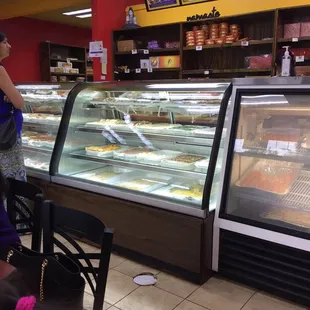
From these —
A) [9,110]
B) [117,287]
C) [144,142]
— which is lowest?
[117,287]

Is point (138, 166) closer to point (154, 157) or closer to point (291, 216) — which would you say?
point (154, 157)

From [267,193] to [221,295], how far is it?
2.71 ft

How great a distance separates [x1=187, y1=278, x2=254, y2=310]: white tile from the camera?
243 centimetres

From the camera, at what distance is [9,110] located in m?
3.22

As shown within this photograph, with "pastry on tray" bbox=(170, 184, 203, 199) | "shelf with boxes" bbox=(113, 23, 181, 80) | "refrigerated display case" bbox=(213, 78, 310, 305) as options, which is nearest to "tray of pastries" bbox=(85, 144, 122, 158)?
"pastry on tray" bbox=(170, 184, 203, 199)

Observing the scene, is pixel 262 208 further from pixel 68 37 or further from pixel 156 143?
pixel 68 37

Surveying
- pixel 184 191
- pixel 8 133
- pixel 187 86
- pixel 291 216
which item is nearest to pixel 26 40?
pixel 8 133

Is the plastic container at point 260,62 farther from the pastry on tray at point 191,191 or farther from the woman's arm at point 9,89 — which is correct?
the woman's arm at point 9,89

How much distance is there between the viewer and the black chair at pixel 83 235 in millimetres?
1498

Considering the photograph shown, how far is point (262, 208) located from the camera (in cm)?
269

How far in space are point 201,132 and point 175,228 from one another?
908 mm

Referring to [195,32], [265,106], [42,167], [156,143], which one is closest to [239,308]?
[265,106]

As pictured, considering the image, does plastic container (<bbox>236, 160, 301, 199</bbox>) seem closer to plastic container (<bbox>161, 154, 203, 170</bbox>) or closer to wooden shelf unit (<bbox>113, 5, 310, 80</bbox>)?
plastic container (<bbox>161, 154, 203, 170</bbox>)

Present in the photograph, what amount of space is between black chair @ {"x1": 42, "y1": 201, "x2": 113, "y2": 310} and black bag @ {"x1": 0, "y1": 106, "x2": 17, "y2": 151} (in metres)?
1.70
